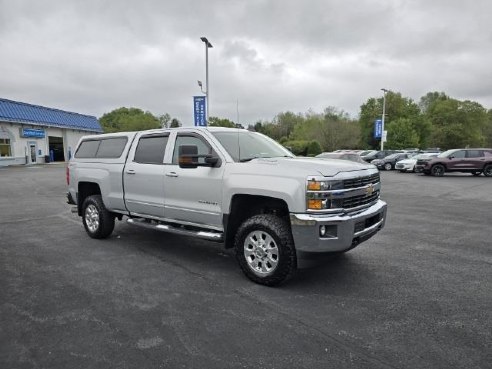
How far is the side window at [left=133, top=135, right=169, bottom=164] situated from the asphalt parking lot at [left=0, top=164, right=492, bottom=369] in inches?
59.6

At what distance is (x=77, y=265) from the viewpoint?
5250 mm

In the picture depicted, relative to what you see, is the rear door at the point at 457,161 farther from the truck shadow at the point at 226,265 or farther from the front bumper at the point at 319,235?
the front bumper at the point at 319,235

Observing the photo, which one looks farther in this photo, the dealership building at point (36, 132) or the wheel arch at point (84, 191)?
the dealership building at point (36, 132)

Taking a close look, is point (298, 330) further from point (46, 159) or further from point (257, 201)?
point (46, 159)

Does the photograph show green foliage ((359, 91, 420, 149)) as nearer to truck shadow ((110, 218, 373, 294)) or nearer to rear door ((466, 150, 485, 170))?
rear door ((466, 150, 485, 170))

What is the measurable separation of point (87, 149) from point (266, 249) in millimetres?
4521

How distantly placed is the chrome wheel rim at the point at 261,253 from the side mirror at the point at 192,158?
1083mm

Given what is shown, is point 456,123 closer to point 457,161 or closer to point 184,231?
point 457,161

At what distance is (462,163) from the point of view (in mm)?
21344

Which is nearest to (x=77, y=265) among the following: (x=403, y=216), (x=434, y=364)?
(x=434, y=364)

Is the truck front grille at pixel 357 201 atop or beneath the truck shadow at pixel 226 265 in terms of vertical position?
atop

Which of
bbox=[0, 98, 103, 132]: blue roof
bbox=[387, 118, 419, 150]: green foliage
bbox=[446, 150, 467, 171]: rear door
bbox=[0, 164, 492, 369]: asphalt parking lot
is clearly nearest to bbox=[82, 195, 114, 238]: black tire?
bbox=[0, 164, 492, 369]: asphalt parking lot

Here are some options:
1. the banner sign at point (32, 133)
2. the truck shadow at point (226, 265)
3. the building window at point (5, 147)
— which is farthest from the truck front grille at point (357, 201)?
the banner sign at point (32, 133)

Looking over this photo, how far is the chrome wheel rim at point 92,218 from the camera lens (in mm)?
6691
